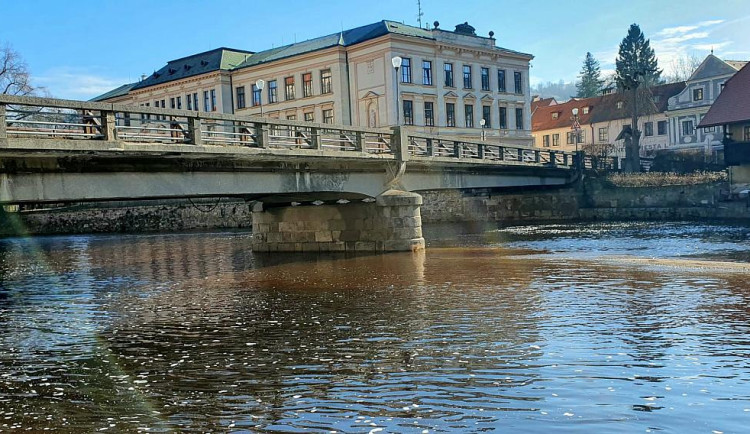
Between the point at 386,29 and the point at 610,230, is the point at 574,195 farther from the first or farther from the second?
the point at 386,29

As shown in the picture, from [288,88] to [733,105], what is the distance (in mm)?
37218

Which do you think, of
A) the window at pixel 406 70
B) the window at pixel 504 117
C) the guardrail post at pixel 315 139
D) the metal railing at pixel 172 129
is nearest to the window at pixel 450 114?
the window at pixel 406 70

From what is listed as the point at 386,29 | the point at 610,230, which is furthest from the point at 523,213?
the point at 386,29

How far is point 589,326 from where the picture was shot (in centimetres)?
1194

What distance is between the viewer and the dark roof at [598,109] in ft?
272

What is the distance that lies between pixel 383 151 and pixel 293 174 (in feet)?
17.4

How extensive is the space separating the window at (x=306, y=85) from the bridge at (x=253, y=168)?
95.6 ft

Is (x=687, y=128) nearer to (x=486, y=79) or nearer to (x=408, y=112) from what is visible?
(x=486, y=79)

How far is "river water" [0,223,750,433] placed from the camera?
7.66 meters

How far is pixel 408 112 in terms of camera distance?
195 feet

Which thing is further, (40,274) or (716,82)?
(716,82)

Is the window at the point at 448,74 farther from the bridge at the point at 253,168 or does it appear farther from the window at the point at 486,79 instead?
the bridge at the point at 253,168

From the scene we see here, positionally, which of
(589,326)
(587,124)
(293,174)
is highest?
(587,124)

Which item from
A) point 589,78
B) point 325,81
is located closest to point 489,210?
point 325,81
